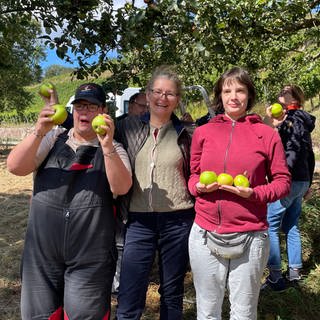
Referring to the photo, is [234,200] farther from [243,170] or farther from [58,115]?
[58,115]

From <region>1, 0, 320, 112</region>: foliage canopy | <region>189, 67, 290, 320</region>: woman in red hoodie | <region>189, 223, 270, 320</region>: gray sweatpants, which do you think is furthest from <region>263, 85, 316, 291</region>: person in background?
<region>189, 223, 270, 320</region>: gray sweatpants

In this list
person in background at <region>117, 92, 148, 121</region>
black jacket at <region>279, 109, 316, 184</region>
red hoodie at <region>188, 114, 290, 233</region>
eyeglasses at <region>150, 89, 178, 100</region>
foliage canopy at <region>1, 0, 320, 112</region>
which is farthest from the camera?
person in background at <region>117, 92, 148, 121</region>

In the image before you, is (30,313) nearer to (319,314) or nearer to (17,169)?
(17,169)

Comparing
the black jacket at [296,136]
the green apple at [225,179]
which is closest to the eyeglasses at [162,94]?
the green apple at [225,179]

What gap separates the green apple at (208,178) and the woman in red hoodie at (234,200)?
2cm

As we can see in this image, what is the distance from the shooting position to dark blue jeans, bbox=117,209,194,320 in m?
2.19

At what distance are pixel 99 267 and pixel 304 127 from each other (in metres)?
2.07

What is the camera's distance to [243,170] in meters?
1.95

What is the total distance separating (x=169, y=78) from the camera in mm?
2158

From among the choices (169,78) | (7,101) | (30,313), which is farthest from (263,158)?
(7,101)

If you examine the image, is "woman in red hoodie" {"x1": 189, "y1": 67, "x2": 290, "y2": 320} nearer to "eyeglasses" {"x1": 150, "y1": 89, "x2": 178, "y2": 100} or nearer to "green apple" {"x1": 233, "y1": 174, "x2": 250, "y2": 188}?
"green apple" {"x1": 233, "y1": 174, "x2": 250, "y2": 188}

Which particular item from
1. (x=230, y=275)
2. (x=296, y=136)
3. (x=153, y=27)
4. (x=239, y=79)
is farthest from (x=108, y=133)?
(x=296, y=136)

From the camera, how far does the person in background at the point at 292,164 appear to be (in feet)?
10.5

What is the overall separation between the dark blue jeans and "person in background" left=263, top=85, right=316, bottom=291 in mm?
1321
